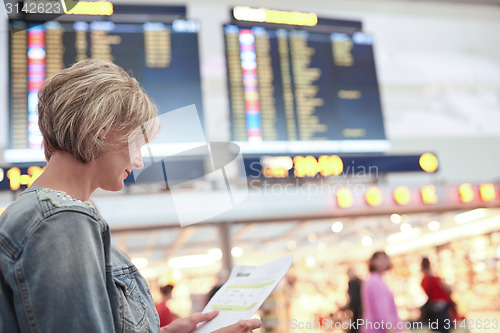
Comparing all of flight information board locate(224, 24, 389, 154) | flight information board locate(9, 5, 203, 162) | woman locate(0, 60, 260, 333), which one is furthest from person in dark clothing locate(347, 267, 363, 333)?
woman locate(0, 60, 260, 333)

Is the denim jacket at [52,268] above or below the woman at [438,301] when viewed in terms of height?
above

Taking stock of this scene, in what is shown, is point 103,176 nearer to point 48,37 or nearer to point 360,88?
point 48,37

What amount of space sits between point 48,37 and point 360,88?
2.44 m

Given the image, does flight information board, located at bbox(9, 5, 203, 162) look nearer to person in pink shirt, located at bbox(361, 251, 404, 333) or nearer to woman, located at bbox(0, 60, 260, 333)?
person in pink shirt, located at bbox(361, 251, 404, 333)

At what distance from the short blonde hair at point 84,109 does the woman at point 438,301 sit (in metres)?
3.53

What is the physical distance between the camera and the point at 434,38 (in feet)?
17.3

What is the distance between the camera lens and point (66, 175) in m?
0.76

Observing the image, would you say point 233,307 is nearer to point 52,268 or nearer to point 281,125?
point 52,268

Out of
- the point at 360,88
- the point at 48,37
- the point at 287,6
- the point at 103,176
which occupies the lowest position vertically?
the point at 103,176

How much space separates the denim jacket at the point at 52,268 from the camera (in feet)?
1.93

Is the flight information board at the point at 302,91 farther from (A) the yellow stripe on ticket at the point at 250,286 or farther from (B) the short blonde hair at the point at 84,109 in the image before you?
(B) the short blonde hair at the point at 84,109

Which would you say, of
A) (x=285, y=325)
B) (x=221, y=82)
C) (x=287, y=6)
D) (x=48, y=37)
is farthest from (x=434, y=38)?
(x=48, y=37)

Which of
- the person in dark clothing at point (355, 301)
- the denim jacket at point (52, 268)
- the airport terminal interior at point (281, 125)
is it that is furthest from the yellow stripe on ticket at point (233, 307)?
the person in dark clothing at point (355, 301)

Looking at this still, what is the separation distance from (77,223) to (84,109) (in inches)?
8.3
